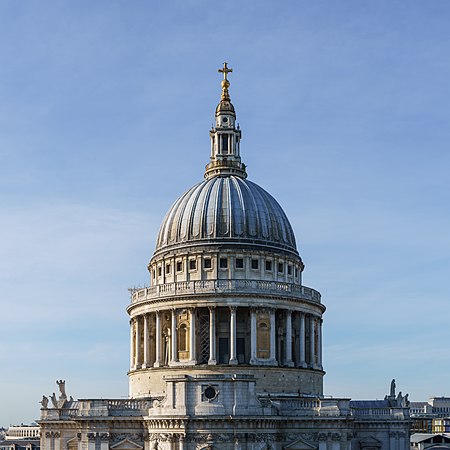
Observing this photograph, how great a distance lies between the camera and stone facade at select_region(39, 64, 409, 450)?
260 ft

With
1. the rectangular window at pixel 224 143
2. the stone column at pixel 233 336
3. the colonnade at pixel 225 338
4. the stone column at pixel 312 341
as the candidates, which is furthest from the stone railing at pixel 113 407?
the rectangular window at pixel 224 143

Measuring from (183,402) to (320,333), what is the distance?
2762 centimetres

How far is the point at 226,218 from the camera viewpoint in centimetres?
9831

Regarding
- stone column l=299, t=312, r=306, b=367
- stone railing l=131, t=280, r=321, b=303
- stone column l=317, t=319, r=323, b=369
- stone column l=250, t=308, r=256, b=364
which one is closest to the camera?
stone column l=250, t=308, r=256, b=364

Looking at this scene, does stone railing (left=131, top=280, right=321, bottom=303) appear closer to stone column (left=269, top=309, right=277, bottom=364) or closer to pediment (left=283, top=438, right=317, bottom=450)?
stone column (left=269, top=309, right=277, bottom=364)

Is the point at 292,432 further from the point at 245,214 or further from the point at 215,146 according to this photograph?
the point at 215,146

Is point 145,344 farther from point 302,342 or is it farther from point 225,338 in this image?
point 302,342

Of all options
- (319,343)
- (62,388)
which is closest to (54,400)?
(62,388)

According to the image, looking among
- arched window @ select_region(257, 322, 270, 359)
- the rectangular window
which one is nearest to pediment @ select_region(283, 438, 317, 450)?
arched window @ select_region(257, 322, 270, 359)

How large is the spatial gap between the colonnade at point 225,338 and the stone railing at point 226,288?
174cm

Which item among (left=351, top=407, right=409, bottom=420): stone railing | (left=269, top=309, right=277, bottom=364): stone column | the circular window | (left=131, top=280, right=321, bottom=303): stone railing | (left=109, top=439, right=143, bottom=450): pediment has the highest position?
(left=131, top=280, right=321, bottom=303): stone railing

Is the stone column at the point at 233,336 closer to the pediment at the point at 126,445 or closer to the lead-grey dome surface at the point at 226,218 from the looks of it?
the lead-grey dome surface at the point at 226,218

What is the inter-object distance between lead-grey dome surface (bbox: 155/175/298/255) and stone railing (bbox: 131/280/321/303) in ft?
18.1

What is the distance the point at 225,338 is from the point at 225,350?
1.22 metres
